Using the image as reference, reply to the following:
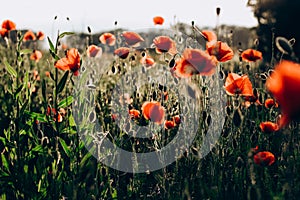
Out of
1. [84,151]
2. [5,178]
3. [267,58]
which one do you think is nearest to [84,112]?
[84,151]

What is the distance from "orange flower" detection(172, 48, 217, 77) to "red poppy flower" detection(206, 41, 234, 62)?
15 centimetres

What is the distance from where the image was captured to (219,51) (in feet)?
7.49

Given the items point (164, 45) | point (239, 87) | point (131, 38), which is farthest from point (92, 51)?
point (239, 87)

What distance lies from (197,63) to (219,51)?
0.81 feet

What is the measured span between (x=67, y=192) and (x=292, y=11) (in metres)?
5.45

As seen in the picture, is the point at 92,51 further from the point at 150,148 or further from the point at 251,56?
the point at 251,56

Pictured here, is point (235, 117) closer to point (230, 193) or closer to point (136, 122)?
point (230, 193)

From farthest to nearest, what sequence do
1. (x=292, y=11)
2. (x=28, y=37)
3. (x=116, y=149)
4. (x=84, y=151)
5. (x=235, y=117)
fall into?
(x=292, y=11) → (x=28, y=37) → (x=84, y=151) → (x=116, y=149) → (x=235, y=117)

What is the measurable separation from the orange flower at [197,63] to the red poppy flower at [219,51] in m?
0.15

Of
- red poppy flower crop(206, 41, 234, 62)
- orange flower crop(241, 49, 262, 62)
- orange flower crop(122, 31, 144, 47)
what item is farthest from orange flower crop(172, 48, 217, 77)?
orange flower crop(241, 49, 262, 62)

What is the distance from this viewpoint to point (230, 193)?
2166 millimetres

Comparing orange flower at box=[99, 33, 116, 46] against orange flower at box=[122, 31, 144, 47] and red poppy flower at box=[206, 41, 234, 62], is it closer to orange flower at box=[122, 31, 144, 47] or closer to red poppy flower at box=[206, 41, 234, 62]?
orange flower at box=[122, 31, 144, 47]

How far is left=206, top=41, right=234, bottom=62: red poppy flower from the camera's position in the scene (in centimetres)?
227

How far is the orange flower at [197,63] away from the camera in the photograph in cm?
208
